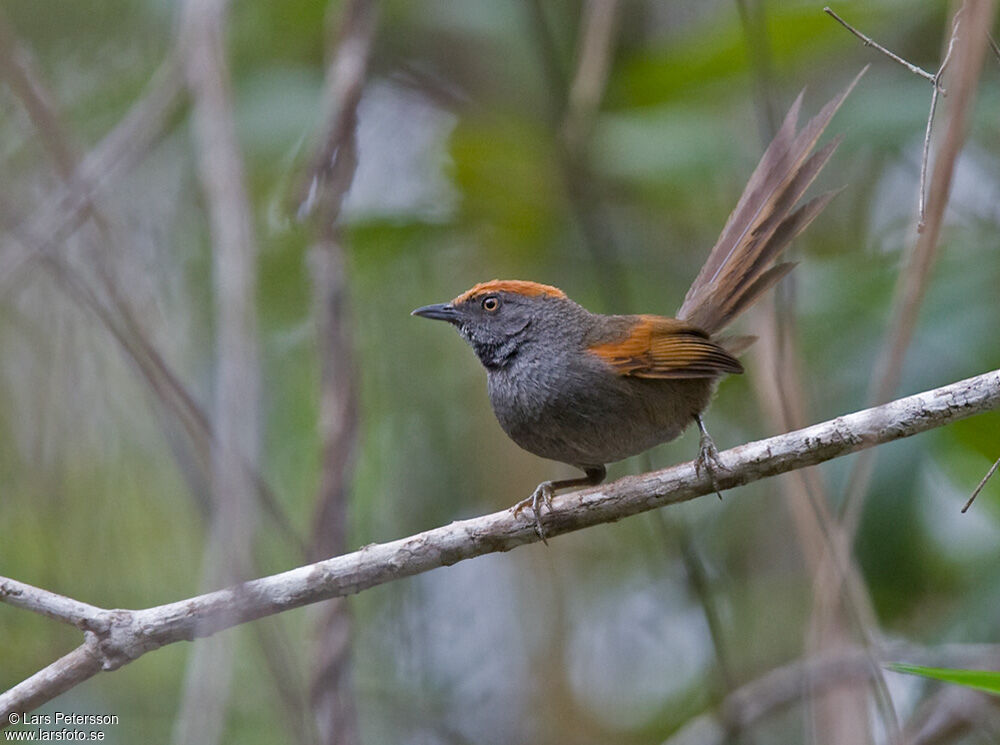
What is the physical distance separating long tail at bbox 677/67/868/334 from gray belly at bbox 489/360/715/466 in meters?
0.44

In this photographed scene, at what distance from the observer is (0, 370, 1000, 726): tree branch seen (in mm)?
2932

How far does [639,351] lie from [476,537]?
1.17 metres

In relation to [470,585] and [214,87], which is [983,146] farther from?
[214,87]

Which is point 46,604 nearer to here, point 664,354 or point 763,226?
point 664,354

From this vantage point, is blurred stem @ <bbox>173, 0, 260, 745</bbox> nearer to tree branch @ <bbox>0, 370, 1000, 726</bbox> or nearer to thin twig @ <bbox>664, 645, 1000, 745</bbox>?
tree branch @ <bbox>0, 370, 1000, 726</bbox>

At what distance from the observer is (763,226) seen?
400 cm

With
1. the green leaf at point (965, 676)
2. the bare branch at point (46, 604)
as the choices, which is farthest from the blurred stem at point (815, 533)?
the bare branch at point (46, 604)

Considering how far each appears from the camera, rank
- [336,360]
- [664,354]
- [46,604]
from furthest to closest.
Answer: [664,354], [336,360], [46,604]

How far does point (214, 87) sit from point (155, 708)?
12.5 feet

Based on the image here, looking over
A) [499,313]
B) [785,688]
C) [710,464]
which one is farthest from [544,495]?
[785,688]

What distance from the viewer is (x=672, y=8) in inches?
271

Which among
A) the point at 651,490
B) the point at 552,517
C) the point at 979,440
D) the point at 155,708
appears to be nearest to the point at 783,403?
the point at 651,490

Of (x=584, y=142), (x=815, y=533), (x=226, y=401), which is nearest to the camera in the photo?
(x=226, y=401)

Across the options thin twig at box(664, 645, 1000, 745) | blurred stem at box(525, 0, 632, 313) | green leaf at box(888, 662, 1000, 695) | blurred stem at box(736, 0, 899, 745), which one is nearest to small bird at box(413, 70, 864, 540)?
blurred stem at box(736, 0, 899, 745)
